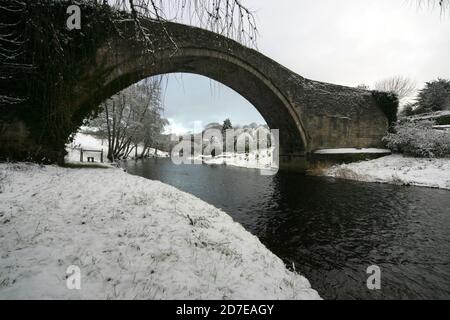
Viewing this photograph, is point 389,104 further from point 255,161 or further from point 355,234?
point 355,234

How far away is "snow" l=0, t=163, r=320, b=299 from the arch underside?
5288mm

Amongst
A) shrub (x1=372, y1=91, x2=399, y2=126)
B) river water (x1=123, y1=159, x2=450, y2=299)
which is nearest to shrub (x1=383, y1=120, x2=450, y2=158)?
shrub (x1=372, y1=91, x2=399, y2=126)

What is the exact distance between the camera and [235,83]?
16.5m

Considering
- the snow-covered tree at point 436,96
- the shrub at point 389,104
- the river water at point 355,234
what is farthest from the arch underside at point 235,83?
the snow-covered tree at point 436,96

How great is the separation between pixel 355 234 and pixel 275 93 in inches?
468

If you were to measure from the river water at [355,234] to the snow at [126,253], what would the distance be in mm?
1003

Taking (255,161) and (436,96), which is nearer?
(255,161)

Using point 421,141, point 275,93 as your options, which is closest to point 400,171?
point 421,141

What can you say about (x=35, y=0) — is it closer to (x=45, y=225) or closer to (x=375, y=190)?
(x=45, y=225)

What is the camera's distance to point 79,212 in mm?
4328

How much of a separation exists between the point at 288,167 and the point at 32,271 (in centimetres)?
1836

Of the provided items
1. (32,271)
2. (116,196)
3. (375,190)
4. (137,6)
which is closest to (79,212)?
(116,196)

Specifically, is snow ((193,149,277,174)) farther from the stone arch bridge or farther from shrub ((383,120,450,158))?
shrub ((383,120,450,158))

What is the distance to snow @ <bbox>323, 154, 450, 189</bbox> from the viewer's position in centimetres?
1255
